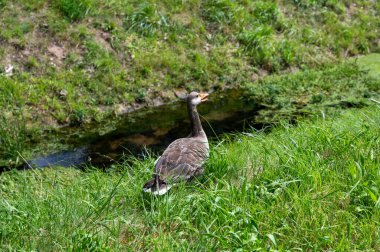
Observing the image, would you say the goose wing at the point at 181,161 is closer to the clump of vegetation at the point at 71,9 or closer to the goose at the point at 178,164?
the goose at the point at 178,164

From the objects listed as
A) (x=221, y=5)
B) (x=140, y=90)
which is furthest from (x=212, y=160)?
(x=221, y=5)

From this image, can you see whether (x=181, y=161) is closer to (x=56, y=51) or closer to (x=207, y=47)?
(x=56, y=51)

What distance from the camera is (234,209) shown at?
4551 mm

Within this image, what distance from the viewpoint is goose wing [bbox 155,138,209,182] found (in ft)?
17.8

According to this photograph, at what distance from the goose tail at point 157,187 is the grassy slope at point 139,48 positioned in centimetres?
571

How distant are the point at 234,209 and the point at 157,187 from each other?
31.8 inches

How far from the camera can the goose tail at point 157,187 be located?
4976mm

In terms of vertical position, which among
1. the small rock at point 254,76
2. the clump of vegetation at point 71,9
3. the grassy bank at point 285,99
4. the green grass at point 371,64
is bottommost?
the green grass at point 371,64

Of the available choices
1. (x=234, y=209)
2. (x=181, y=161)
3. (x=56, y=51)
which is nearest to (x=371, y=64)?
(x=56, y=51)

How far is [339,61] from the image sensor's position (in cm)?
1440

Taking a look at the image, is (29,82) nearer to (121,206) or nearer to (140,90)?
(140,90)

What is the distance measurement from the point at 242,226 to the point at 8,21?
8.80 m

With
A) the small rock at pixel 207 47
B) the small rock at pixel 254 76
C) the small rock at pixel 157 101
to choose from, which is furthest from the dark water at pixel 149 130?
the small rock at pixel 207 47

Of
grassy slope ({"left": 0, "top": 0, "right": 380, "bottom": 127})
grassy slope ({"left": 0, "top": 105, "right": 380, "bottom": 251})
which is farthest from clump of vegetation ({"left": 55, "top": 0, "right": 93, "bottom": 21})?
grassy slope ({"left": 0, "top": 105, "right": 380, "bottom": 251})
